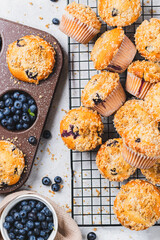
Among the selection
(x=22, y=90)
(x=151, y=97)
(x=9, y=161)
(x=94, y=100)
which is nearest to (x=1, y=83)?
(x=22, y=90)

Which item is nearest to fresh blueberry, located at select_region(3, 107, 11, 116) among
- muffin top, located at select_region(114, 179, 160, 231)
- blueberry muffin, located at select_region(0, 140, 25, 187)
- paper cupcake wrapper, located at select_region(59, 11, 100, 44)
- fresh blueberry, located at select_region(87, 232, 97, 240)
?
blueberry muffin, located at select_region(0, 140, 25, 187)

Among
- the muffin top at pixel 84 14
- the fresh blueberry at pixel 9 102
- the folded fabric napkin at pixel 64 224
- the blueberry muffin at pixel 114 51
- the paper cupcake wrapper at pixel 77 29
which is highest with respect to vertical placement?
the muffin top at pixel 84 14

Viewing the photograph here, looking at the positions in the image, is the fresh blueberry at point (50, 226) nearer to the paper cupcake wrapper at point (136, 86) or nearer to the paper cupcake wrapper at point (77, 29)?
the paper cupcake wrapper at point (136, 86)

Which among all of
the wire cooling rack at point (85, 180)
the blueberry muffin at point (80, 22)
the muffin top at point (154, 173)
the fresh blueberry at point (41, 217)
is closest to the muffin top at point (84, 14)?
the blueberry muffin at point (80, 22)

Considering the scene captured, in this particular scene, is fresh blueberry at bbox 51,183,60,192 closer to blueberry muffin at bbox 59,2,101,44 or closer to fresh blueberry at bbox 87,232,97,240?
fresh blueberry at bbox 87,232,97,240

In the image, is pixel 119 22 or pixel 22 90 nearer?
pixel 119 22

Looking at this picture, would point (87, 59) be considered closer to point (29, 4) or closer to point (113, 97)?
point (113, 97)

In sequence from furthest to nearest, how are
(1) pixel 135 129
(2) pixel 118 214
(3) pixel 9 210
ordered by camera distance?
(3) pixel 9 210 < (2) pixel 118 214 < (1) pixel 135 129
